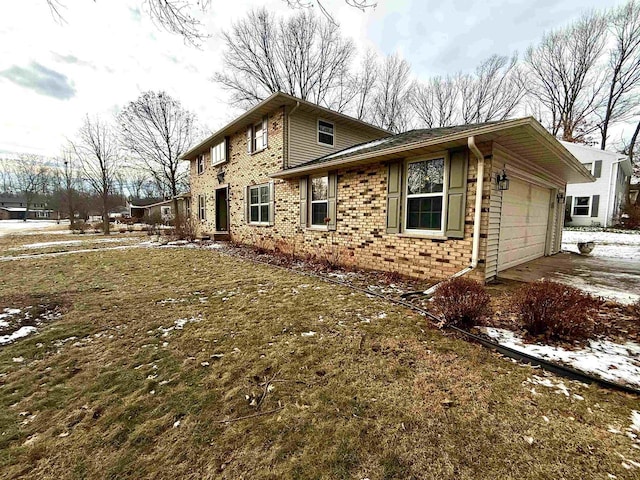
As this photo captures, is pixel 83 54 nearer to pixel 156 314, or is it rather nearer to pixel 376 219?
pixel 156 314

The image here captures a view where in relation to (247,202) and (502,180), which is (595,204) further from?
(247,202)

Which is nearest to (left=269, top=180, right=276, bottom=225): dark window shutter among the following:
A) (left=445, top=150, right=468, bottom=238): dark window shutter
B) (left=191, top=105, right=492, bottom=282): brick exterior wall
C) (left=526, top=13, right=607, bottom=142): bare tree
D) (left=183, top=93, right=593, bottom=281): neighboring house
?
(left=183, top=93, right=593, bottom=281): neighboring house

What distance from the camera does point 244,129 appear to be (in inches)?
464

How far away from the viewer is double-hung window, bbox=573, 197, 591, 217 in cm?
1809

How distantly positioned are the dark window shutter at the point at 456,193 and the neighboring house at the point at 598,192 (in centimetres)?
1809

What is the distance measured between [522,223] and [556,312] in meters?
4.52

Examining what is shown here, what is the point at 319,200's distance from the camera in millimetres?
8344

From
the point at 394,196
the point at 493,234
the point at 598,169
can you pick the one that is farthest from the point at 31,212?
the point at 598,169

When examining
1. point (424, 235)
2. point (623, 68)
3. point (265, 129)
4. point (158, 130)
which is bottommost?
point (424, 235)

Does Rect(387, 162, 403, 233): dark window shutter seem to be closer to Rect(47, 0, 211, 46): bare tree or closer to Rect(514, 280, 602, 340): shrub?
Rect(514, 280, 602, 340): shrub

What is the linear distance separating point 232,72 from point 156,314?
21829 millimetres

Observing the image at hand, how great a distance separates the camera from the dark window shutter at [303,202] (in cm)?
864

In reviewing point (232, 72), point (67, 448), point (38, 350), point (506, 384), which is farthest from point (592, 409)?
point (232, 72)

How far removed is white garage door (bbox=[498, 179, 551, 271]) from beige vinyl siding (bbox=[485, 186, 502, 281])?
281 millimetres
